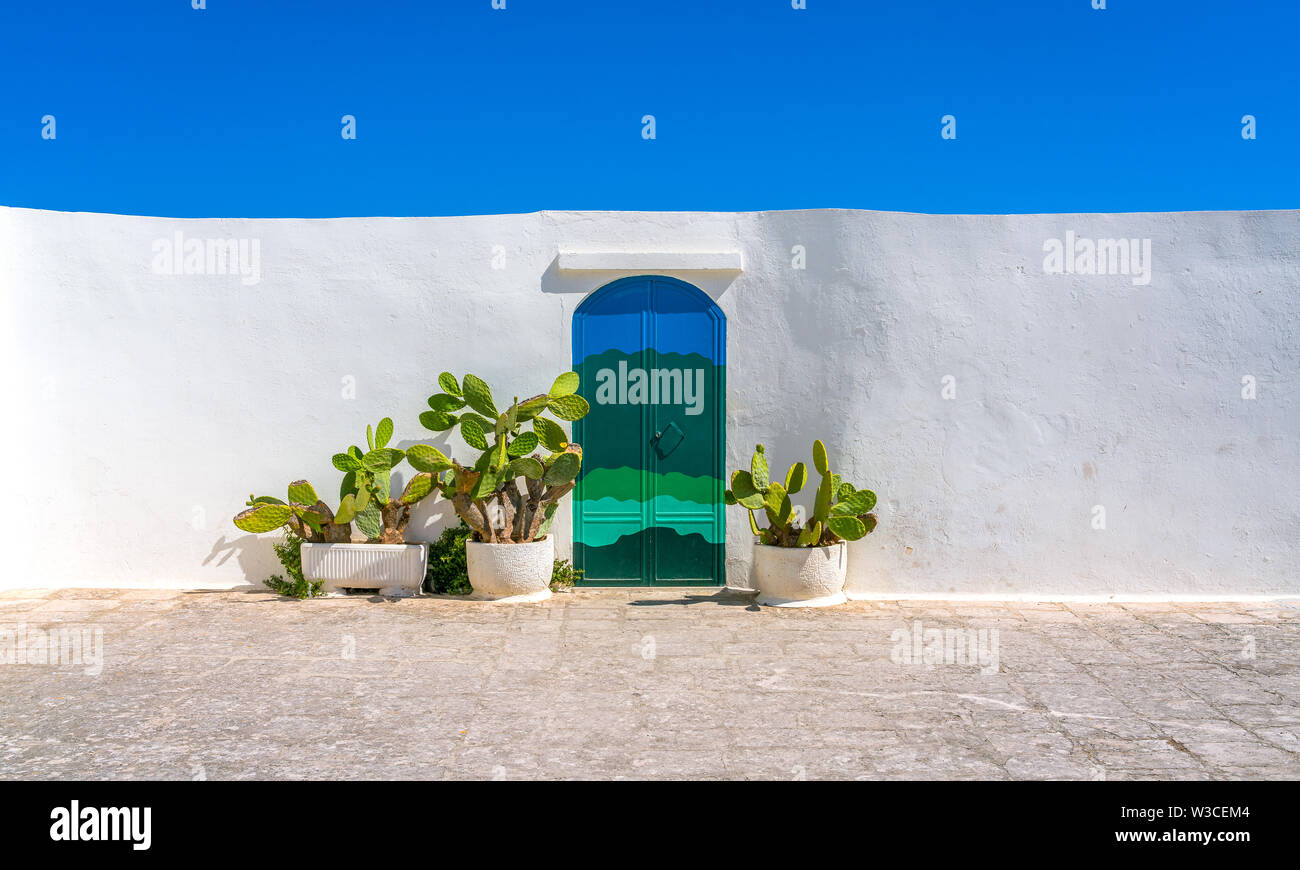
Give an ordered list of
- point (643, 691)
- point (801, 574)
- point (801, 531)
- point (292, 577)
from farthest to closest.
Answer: point (292, 577)
point (801, 531)
point (801, 574)
point (643, 691)

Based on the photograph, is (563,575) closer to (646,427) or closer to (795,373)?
(646,427)

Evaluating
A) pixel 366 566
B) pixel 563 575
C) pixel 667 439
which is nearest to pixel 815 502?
pixel 667 439

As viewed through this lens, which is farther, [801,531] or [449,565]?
[449,565]

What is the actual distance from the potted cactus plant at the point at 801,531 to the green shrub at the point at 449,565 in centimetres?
191

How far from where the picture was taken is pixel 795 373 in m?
6.89

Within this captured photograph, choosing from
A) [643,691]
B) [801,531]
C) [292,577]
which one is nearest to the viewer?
[643,691]

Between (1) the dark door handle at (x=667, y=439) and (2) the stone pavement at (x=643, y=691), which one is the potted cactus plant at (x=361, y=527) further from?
(1) the dark door handle at (x=667, y=439)

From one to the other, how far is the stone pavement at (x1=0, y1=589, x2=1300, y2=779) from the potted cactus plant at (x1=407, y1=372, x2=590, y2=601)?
0.97ft

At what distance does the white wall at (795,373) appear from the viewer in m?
6.78

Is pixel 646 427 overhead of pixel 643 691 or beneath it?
overhead

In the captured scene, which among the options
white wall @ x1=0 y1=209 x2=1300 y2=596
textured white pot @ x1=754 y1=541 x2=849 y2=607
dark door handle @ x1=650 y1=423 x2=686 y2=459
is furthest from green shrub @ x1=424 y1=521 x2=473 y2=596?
textured white pot @ x1=754 y1=541 x2=849 y2=607

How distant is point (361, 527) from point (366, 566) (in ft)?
0.89

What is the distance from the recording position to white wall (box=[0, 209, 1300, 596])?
22.2 ft

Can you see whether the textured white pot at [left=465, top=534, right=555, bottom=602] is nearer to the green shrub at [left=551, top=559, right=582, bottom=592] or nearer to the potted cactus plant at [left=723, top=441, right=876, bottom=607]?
the green shrub at [left=551, top=559, right=582, bottom=592]
